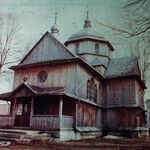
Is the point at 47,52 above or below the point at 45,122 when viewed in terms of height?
above

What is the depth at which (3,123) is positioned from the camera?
1795 cm

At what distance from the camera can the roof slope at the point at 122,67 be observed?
2419cm

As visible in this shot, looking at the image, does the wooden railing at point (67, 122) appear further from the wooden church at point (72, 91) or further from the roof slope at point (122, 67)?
the roof slope at point (122, 67)

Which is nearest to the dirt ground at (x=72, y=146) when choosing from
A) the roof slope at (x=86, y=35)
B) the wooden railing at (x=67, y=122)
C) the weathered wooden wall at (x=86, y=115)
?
the wooden railing at (x=67, y=122)

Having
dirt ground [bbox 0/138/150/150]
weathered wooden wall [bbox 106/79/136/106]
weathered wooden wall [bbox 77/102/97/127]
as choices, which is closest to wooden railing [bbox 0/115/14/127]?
weathered wooden wall [bbox 77/102/97/127]

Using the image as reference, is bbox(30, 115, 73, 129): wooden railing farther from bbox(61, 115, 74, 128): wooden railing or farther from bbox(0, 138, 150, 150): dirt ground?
bbox(0, 138, 150, 150): dirt ground

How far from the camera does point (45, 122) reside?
52.3 feet

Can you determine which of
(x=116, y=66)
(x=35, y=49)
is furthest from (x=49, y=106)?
(x=116, y=66)

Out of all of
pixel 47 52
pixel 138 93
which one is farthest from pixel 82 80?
pixel 138 93

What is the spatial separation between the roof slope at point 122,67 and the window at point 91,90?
294 centimetres

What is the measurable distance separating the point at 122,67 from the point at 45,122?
514 inches

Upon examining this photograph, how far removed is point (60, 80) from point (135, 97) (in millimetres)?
8562

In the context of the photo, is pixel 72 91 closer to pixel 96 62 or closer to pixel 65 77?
pixel 65 77

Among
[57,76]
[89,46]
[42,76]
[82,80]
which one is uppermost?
[89,46]
